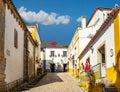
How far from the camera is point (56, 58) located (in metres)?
62.3

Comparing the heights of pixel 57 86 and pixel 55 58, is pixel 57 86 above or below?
below

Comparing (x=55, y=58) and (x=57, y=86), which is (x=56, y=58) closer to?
(x=55, y=58)

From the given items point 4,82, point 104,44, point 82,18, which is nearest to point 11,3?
point 4,82

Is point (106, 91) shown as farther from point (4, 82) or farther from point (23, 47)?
point (23, 47)

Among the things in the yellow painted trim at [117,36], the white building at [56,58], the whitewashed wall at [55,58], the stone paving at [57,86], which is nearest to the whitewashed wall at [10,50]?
the stone paving at [57,86]

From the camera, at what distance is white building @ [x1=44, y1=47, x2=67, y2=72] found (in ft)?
203

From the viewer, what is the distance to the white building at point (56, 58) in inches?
2432

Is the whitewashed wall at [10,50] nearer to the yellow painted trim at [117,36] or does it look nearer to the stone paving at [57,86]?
Answer: the stone paving at [57,86]

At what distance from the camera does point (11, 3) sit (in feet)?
54.8

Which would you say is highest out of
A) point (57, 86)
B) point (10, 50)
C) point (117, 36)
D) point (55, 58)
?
point (55, 58)

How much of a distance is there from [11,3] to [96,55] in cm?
638

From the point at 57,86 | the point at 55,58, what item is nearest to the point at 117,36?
the point at 57,86

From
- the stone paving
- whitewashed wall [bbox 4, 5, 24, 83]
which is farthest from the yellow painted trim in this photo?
whitewashed wall [bbox 4, 5, 24, 83]

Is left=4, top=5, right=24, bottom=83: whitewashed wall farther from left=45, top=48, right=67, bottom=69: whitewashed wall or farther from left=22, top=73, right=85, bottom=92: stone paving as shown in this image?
left=45, top=48, right=67, bottom=69: whitewashed wall
